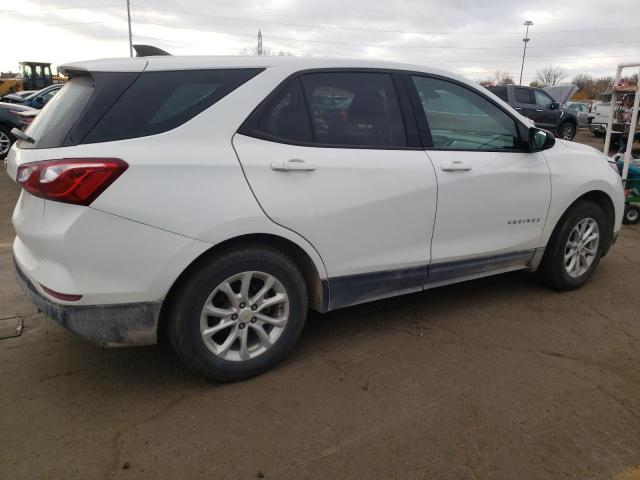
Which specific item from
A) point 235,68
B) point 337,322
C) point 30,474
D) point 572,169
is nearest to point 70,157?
point 235,68

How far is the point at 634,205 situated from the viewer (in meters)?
6.90

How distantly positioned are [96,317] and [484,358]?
220cm

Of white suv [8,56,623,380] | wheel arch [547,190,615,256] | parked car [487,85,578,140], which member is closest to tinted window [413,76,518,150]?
white suv [8,56,623,380]

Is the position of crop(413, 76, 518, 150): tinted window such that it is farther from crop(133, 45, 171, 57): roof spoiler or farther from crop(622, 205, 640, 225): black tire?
crop(622, 205, 640, 225): black tire

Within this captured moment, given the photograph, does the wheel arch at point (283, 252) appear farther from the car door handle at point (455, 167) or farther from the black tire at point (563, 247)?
the black tire at point (563, 247)

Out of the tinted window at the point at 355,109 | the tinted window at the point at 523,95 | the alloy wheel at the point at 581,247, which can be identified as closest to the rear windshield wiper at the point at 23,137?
the tinted window at the point at 355,109

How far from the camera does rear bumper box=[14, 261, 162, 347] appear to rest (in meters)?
2.42

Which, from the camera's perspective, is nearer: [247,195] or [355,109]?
[247,195]

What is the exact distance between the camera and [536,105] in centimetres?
1788

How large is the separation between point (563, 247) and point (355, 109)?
2153mm

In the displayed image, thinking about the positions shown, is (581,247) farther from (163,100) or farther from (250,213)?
(163,100)

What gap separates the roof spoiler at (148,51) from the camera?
10.4 ft

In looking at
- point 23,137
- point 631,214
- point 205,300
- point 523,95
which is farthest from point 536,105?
point 23,137

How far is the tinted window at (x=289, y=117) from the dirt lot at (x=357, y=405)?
1.33 metres
